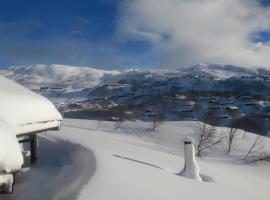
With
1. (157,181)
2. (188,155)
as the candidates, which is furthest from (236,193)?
(157,181)

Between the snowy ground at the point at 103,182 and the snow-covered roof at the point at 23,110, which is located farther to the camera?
the snowy ground at the point at 103,182

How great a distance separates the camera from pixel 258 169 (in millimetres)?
18438

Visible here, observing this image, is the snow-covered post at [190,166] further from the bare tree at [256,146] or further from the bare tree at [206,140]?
the bare tree at [256,146]

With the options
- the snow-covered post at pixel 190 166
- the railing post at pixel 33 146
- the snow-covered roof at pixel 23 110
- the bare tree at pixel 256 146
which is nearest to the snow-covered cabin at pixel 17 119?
the snow-covered roof at pixel 23 110

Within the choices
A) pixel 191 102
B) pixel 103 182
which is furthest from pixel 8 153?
pixel 191 102

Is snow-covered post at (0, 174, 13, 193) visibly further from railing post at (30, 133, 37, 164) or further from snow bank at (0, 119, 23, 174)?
railing post at (30, 133, 37, 164)

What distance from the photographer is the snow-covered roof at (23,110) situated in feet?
19.7

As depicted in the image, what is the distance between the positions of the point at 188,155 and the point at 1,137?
702cm

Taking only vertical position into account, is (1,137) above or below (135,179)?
above

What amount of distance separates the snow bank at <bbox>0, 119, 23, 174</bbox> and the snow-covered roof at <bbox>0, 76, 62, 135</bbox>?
1.18 metres

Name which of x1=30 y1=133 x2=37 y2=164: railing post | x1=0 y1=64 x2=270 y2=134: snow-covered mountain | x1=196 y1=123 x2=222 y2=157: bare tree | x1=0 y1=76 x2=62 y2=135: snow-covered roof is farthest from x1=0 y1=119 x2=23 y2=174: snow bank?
x1=0 y1=64 x2=270 y2=134: snow-covered mountain

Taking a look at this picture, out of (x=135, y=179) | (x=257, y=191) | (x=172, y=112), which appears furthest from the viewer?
(x=172, y=112)

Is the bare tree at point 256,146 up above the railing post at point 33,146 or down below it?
below

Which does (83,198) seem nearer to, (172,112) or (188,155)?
(188,155)
